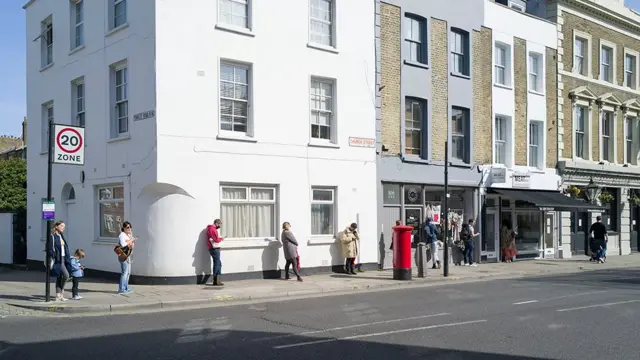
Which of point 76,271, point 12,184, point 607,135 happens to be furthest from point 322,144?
point 12,184

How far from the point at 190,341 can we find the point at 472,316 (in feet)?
17.6

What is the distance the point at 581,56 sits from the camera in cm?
2956

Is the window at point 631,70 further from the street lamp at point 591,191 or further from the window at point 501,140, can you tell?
the window at point 501,140

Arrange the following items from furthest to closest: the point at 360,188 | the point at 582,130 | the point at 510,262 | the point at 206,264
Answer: the point at 582,130 < the point at 510,262 < the point at 360,188 < the point at 206,264

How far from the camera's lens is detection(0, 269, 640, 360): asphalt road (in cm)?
837

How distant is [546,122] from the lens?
1078 inches

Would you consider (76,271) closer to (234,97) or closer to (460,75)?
(234,97)

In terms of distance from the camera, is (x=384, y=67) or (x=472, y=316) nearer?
(x=472, y=316)

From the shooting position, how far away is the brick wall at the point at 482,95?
24281mm

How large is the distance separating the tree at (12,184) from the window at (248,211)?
66.2 ft

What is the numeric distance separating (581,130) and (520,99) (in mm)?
5284

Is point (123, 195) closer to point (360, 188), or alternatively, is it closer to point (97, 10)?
point (97, 10)

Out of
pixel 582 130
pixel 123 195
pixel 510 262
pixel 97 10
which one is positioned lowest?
pixel 510 262

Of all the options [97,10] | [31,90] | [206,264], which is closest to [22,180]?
[31,90]
